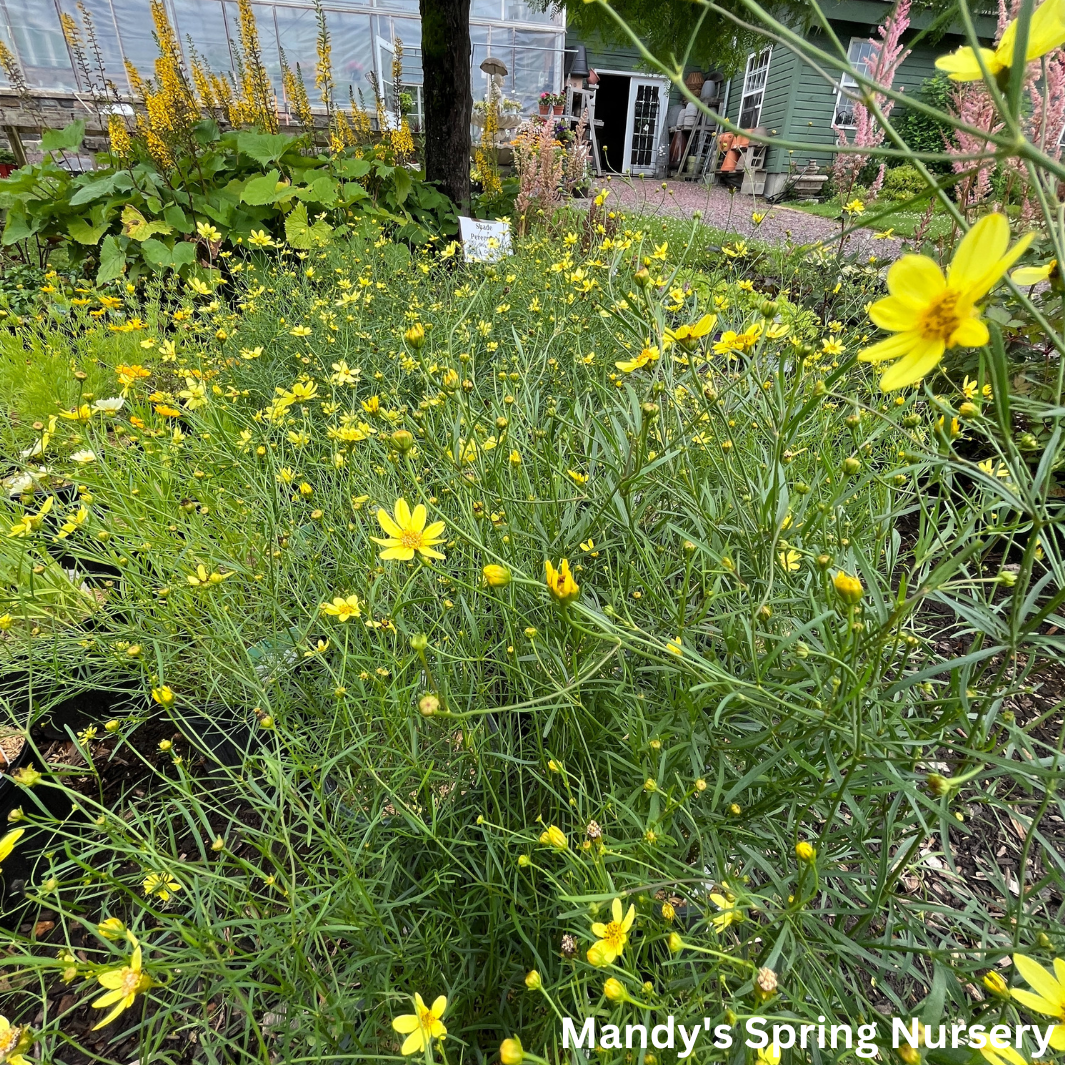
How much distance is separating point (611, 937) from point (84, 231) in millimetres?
4537

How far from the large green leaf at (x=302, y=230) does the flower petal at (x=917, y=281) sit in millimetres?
3555

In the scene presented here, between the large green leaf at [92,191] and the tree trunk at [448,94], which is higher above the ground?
the tree trunk at [448,94]

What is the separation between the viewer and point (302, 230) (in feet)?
11.8

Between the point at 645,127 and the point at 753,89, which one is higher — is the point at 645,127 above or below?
below

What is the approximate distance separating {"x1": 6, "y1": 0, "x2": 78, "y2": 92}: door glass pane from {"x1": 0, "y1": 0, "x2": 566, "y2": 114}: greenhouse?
11 millimetres

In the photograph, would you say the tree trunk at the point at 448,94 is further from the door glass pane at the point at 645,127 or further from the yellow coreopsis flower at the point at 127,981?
the door glass pane at the point at 645,127

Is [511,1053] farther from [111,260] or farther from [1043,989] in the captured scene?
[111,260]

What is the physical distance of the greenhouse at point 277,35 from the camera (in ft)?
25.3

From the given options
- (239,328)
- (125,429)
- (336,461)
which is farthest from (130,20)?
(336,461)

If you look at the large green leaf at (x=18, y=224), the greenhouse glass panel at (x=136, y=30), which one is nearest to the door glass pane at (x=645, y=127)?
the greenhouse glass panel at (x=136, y=30)

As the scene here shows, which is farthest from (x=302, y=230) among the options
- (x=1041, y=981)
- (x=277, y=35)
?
(x=277, y=35)

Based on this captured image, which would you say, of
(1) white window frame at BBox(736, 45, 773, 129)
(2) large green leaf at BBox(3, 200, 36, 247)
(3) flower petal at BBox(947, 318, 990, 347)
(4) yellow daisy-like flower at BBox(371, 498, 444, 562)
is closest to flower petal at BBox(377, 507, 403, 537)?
(4) yellow daisy-like flower at BBox(371, 498, 444, 562)

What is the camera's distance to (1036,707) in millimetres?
1472

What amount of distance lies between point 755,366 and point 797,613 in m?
0.42
